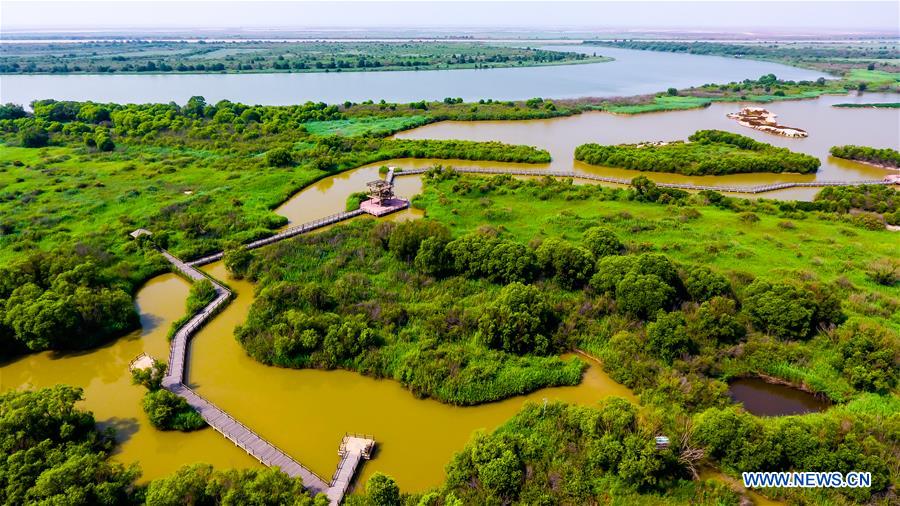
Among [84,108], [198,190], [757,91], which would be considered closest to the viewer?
[198,190]

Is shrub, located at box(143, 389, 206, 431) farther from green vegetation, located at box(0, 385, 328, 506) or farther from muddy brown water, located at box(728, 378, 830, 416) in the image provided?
muddy brown water, located at box(728, 378, 830, 416)

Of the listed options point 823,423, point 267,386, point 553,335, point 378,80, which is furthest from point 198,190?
point 378,80

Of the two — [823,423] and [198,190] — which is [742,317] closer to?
[823,423]

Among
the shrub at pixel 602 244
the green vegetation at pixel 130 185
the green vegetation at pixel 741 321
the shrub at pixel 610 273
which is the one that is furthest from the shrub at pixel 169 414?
the shrub at pixel 602 244

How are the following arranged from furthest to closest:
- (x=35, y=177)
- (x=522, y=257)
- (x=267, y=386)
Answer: (x=35, y=177)
(x=522, y=257)
(x=267, y=386)

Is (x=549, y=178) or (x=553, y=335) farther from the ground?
(x=549, y=178)

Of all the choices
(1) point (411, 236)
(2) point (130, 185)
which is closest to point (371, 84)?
(2) point (130, 185)

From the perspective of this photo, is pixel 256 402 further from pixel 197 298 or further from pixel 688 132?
pixel 688 132
